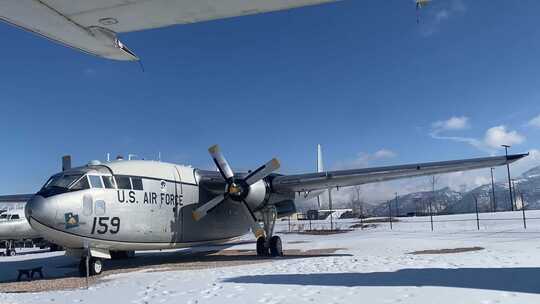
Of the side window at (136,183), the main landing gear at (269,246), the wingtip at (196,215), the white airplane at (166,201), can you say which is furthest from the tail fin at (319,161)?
the side window at (136,183)

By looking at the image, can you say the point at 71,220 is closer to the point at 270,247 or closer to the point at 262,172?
the point at 262,172

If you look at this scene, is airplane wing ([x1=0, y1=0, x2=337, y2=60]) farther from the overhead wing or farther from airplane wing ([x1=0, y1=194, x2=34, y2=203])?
airplane wing ([x1=0, y1=194, x2=34, y2=203])

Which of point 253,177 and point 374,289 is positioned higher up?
point 253,177

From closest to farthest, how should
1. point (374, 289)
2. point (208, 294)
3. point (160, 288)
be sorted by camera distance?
1. point (374, 289)
2. point (208, 294)
3. point (160, 288)

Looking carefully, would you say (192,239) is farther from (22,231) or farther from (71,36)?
(22,231)

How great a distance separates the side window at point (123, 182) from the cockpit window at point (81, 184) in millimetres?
1200

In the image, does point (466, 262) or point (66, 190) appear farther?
point (66, 190)

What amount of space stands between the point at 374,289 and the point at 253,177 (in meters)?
11.2

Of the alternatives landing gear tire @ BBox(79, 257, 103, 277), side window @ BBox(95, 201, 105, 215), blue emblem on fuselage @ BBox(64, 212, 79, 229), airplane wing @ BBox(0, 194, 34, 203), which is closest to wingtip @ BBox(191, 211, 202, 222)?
side window @ BBox(95, 201, 105, 215)

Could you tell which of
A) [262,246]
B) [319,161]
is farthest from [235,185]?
[319,161]

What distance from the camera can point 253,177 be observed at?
64.4 ft

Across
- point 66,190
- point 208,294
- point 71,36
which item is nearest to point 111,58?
point 71,36

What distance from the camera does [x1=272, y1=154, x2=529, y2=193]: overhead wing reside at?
18156 millimetres

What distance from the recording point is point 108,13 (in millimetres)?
3951
